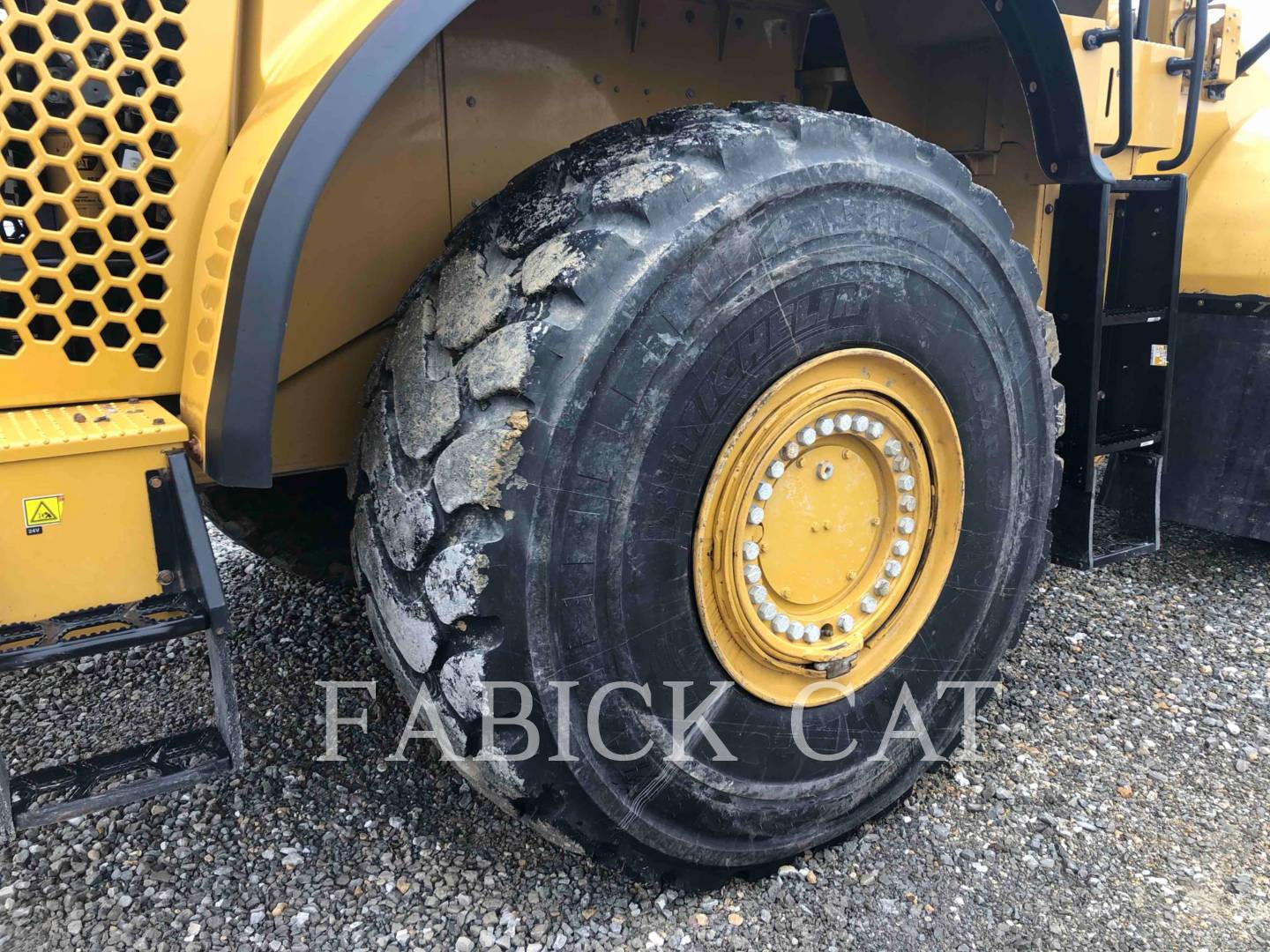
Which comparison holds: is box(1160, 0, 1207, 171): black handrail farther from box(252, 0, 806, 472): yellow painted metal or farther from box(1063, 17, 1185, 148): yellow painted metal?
box(252, 0, 806, 472): yellow painted metal

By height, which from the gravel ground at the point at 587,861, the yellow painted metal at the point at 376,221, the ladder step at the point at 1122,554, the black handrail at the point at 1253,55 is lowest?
the gravel ground at the point at 587,861

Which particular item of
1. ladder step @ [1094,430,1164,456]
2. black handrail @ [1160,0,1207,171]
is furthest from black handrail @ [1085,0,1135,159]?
ladder step @ [1094,430,1164,456]

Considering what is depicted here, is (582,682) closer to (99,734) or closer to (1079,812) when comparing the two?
(1079,812)

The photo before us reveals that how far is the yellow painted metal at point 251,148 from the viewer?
1.37m

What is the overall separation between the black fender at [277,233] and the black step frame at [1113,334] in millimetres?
1841

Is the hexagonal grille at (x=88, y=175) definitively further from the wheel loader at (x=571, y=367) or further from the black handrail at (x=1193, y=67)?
the black handrail at (x=1193, y=67)

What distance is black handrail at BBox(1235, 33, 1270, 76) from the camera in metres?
2.97

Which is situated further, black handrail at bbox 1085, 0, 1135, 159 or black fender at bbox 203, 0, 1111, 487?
black handrail at bbox 1085, 0, 1135, 159

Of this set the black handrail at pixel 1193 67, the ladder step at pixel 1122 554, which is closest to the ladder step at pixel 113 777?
the ladder step at pixel 1122 554

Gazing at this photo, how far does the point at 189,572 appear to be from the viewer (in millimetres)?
1424

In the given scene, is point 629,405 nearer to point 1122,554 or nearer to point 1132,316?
point 1132,316

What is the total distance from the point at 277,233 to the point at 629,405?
1.83ft

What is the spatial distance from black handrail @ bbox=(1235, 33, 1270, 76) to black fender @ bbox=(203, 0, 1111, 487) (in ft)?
8.86

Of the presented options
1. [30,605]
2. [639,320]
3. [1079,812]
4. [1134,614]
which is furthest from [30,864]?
[1134,614]
